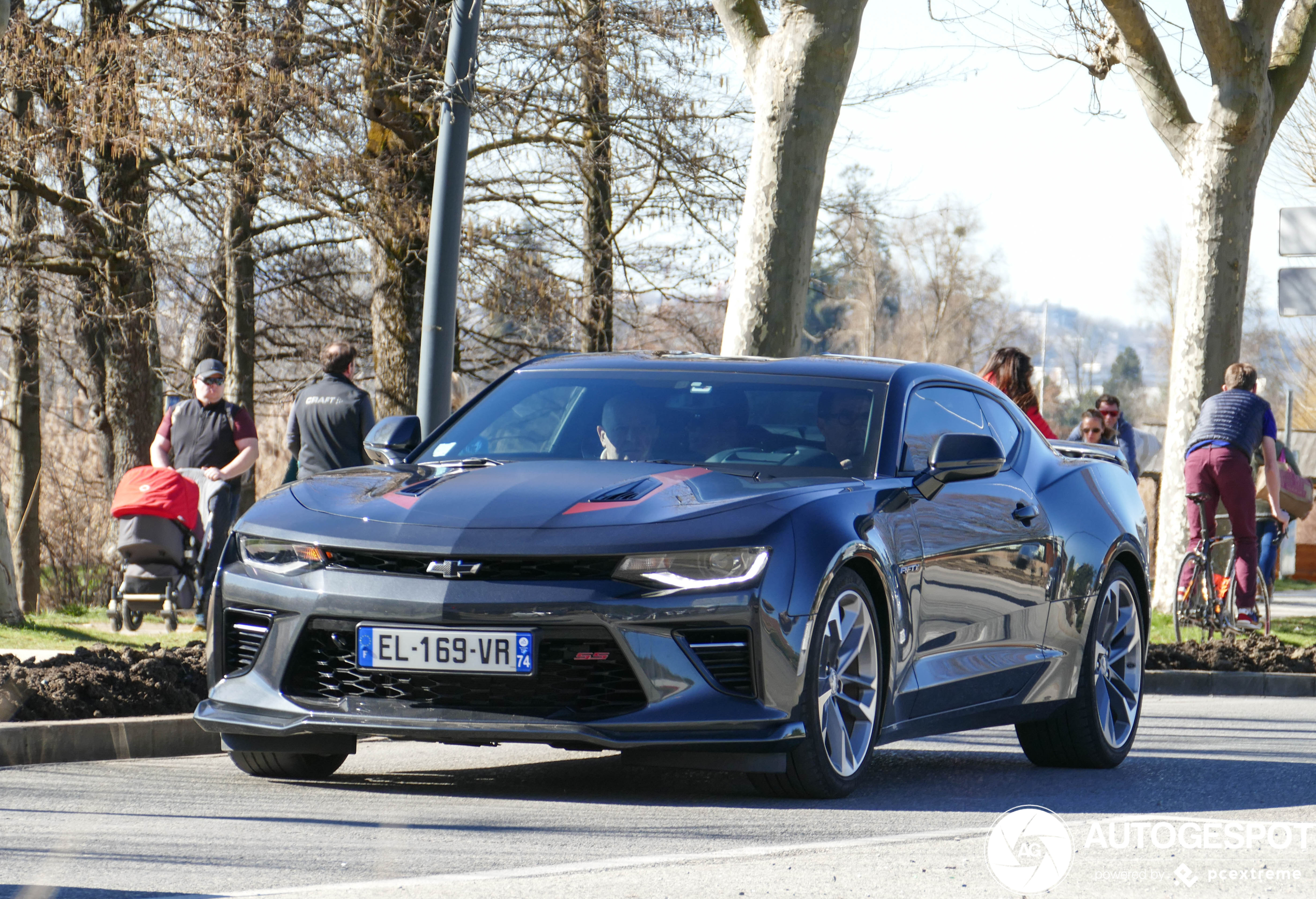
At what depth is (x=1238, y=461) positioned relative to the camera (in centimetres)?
1397

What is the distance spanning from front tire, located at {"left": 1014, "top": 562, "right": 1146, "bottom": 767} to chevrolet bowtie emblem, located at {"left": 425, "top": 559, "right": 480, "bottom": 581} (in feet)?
10.1

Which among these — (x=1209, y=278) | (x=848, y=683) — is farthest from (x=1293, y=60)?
(x=848, y=683)

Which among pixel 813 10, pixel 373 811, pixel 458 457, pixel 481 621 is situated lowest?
pixel 373 811

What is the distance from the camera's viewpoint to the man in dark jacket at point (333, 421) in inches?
477

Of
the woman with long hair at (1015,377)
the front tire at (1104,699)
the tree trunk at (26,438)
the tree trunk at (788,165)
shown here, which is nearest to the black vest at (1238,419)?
the woman with long hair at (1015,377)

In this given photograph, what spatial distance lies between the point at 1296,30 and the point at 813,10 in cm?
724

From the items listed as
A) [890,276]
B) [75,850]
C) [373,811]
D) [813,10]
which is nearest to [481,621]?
[373,811]

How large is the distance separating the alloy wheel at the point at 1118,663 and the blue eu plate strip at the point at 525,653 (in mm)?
3102

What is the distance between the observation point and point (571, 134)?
63.7 ft

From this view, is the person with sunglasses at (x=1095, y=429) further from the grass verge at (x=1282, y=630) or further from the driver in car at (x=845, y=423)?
the driver in car at (x=845, y=423)

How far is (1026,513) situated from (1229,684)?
17.3ft

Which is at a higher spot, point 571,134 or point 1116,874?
point 571,134

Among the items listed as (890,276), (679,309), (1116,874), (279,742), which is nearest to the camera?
(1116,874)

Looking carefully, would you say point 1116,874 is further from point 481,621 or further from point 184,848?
point 184,848
